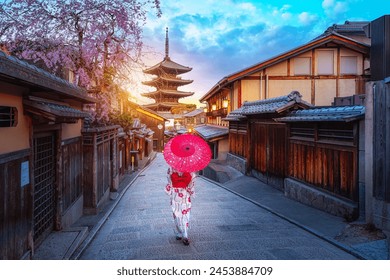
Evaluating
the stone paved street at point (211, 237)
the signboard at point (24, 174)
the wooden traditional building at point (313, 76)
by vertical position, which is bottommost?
the stone paved street at point (211, 237)

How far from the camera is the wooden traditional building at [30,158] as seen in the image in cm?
397

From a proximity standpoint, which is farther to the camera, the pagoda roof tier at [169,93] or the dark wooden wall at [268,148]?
the pagoda roof tier at [169,93]

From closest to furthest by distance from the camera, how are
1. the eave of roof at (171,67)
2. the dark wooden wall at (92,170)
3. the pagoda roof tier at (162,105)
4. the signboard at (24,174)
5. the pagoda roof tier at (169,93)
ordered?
the signboard at (24,174) → the dark wooden wall at (92,170) → the eave of roof at (171,67) → the pagoda roof tier at (169,93) → the pagoda roof tier at (162,105)

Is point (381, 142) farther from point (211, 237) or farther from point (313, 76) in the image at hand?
point (313, 76)

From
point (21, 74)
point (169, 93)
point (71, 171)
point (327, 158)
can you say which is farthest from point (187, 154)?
point (169, 93)

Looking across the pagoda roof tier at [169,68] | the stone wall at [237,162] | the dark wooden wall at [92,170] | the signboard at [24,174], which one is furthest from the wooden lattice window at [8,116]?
the pagoda roof tier at [169,68]

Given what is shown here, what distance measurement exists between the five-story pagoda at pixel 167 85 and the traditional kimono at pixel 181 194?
40276 millimetres

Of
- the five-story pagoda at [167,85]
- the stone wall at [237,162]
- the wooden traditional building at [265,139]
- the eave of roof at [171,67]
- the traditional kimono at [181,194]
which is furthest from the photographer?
the five-story pagoda at [167,85]

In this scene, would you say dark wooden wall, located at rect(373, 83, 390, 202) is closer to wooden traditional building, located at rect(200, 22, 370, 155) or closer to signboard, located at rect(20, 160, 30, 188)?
signboard, located at rect(20, 160, 30, 188)

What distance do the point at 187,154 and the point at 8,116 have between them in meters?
2.88

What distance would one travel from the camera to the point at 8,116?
4.19m

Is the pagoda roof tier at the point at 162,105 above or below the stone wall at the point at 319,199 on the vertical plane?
above

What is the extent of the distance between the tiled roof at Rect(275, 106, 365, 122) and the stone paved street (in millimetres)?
2656

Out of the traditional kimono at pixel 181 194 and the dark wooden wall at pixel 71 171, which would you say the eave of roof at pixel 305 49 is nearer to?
the dark wooden wall at pixel 71 171
